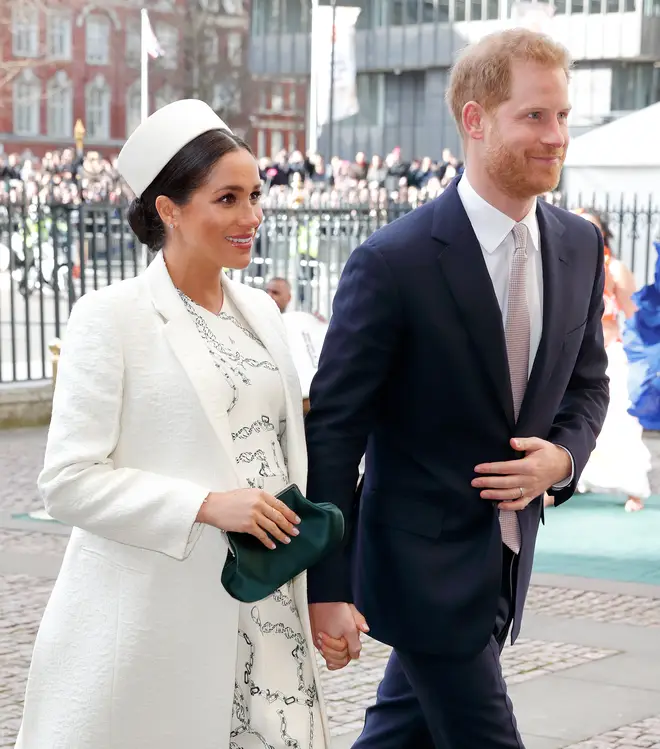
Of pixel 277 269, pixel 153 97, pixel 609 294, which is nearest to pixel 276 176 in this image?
pixel 277 269

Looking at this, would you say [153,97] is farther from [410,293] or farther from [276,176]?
[410,293]

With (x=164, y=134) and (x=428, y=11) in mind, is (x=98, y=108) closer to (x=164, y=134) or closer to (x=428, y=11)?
(x=428, y=11)

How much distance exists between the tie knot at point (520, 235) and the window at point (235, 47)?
6726 centimetres

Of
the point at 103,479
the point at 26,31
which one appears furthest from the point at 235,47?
the point at 103,479

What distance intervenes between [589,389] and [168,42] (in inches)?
2595

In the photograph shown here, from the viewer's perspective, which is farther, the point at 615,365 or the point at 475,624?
the point at 615,365

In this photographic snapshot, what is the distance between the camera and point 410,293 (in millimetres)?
2932

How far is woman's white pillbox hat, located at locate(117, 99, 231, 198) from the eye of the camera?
2.92m

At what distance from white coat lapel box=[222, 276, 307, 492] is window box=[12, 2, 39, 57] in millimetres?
65267

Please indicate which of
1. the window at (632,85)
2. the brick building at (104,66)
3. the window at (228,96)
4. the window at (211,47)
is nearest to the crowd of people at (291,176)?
the window at (632,85)

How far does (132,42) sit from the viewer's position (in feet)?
232

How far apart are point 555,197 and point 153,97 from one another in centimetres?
5173

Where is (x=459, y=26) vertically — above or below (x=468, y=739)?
above

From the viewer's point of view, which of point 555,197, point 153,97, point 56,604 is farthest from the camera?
point 153,97
